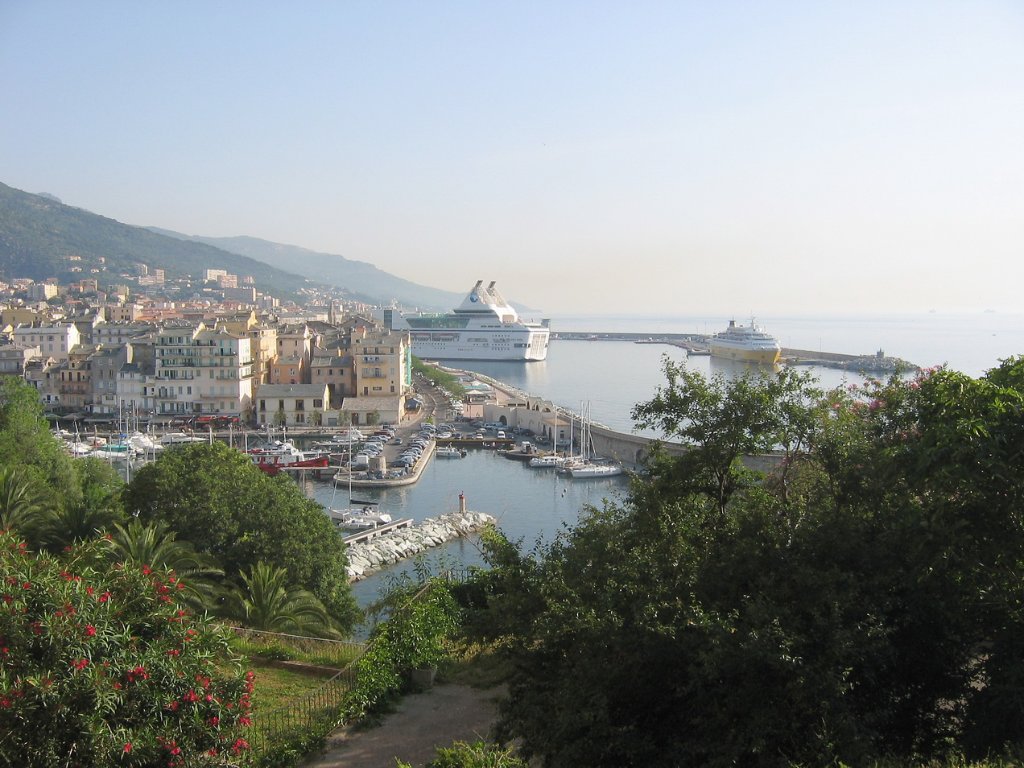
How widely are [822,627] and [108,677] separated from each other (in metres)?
3.26

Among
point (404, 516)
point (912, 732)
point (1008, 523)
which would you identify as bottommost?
point (404, 516)

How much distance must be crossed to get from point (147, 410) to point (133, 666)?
96.8 feet

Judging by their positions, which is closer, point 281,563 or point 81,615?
point 81,615

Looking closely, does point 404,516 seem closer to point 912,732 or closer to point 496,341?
point 912,732

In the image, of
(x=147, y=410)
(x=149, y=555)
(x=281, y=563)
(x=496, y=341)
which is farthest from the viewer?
(x=496, y=341)

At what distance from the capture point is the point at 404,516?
20047mm

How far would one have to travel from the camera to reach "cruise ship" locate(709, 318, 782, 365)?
59562 millimetres

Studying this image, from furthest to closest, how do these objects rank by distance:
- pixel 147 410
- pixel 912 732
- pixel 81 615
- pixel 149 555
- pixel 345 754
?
pixel 147 410 < pixel 149 555 < pixel 345 754 < pixel 912 732 < pixel 81 615

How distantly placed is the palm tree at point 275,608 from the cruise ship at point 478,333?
5473 cm

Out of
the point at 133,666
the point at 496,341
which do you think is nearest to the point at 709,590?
the point at 133,666

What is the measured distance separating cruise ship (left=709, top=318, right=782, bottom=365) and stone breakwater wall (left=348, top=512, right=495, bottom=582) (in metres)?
44.2

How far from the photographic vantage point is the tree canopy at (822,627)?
3.83 metres

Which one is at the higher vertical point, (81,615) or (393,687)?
(81,615)

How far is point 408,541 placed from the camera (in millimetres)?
17000
